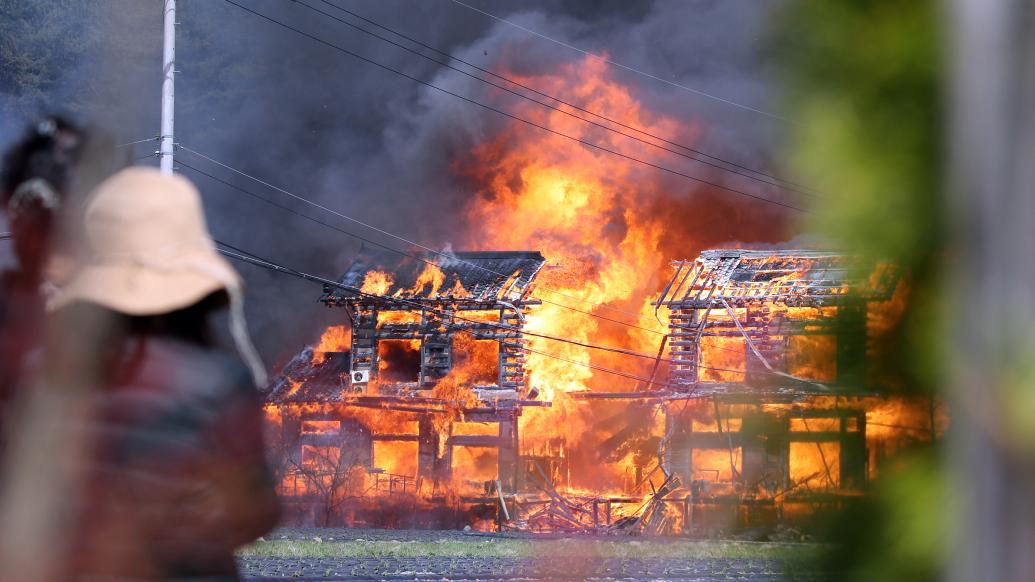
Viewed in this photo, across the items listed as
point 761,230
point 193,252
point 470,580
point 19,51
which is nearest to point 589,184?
point 761,230

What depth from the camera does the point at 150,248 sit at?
2479 millimetres

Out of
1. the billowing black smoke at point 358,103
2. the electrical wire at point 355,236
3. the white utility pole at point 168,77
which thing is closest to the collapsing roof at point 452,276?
the electrical wire at point 355,236

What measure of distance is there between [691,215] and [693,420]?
15009mm

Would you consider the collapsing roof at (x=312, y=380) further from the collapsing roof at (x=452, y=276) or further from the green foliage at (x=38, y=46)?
the green foliage at (x=38, y=46)

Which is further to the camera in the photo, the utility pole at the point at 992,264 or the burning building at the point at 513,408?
the burning building at the point at 513,408

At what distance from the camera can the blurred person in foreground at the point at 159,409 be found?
2.15m

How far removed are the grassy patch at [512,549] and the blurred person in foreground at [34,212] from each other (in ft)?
53.7

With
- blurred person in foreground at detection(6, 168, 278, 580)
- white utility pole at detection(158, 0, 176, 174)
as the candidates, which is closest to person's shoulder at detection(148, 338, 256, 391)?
blurred person in foreground at detection(6, 168, 278, 580)

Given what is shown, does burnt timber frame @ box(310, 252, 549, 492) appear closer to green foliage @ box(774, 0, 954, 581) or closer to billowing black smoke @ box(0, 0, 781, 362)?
billowing black smoke @ box(0, 0, 781, 362)

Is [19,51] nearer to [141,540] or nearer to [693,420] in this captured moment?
[693,420]

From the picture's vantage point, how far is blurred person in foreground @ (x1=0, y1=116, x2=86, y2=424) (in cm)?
298

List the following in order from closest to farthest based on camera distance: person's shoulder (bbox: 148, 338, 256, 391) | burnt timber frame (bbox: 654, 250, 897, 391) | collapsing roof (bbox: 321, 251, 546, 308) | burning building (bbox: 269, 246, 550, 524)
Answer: person's shoulder (bbox: 148, 338, 256, 391)
burnt timber frame (bbox: 654, 250, 897, 391)
burning building (bbox: 269, 246, 550, 524)
collapsing roof (bbox: 321, 251, 546, 308)

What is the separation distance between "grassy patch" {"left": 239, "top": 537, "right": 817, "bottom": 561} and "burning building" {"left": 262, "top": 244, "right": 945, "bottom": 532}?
14.4 ft

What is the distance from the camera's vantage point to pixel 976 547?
1007mm
